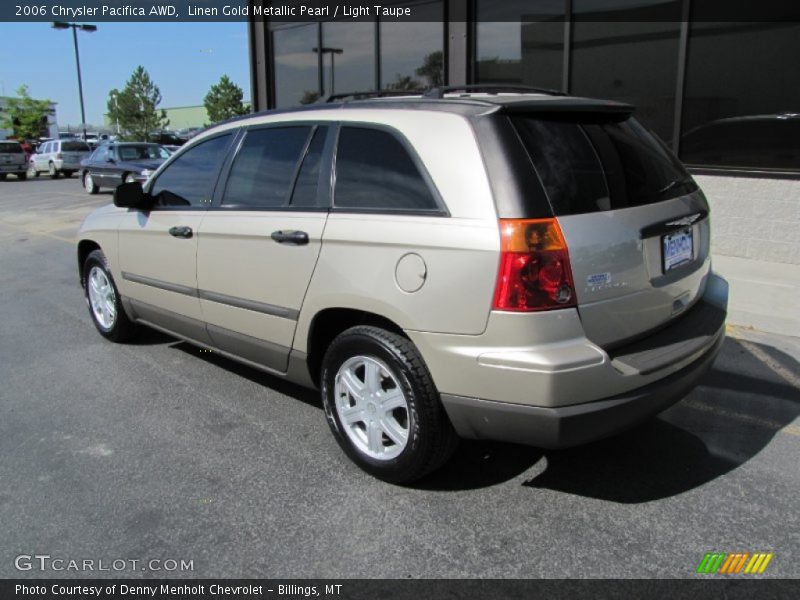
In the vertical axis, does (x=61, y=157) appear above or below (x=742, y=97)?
below

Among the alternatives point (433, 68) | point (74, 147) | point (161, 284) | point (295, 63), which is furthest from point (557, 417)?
point (74, 147)

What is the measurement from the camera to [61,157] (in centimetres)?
2961

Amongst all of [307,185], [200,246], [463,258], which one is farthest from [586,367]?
[200,246]

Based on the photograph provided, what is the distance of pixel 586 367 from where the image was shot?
8.41 ft

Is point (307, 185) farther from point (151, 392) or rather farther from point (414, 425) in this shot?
point (151, 392)

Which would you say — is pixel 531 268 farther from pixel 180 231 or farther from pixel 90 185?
pixel 90 185

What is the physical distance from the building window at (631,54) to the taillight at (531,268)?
654 centimetres

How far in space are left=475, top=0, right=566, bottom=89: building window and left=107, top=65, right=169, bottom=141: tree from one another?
5164 cm

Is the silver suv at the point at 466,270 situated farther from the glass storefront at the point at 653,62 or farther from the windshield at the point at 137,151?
the windshield at the point at 137,151

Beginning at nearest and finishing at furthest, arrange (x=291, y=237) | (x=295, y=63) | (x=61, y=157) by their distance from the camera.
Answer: (x=291, y=237) → (x=295, y=63) → (x=61, y=157)

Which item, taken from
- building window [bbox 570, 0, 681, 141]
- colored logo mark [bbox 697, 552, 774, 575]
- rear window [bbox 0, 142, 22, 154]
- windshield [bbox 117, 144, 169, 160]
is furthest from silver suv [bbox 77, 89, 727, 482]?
rear window [bbox 0, 142, 22, 154]

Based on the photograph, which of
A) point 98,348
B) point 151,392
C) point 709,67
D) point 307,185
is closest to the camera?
point 307,185

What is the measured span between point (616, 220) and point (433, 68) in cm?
908

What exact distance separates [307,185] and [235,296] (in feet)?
2.68
